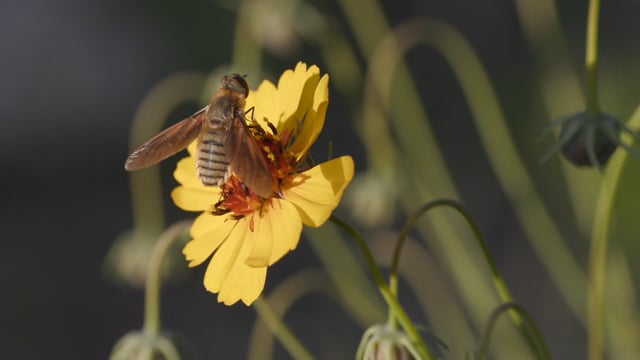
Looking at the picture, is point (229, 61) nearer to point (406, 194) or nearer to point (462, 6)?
point (462, 6)

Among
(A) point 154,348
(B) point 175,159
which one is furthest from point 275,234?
(B) point 175,159

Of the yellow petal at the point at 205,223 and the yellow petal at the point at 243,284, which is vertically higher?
the yellow petal at the point at 205,223

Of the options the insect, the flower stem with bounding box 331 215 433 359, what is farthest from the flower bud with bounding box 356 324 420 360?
the insect

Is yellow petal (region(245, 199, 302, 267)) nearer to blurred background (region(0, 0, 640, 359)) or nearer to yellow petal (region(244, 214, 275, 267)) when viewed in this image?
yellow petal (region(244, 214, 275, 267))

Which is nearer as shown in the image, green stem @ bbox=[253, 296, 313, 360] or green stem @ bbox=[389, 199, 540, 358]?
green stem @ bbox=[389, 199, 540, 358]

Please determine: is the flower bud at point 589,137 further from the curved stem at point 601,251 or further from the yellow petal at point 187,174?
the yellow petal at point 187,174

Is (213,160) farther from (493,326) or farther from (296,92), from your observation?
(493,326)

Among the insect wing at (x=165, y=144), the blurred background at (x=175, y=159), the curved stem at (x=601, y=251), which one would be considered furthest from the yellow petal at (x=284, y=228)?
the blurred background at (x=175, y=159)

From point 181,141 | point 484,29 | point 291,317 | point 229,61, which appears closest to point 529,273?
point 291,317
